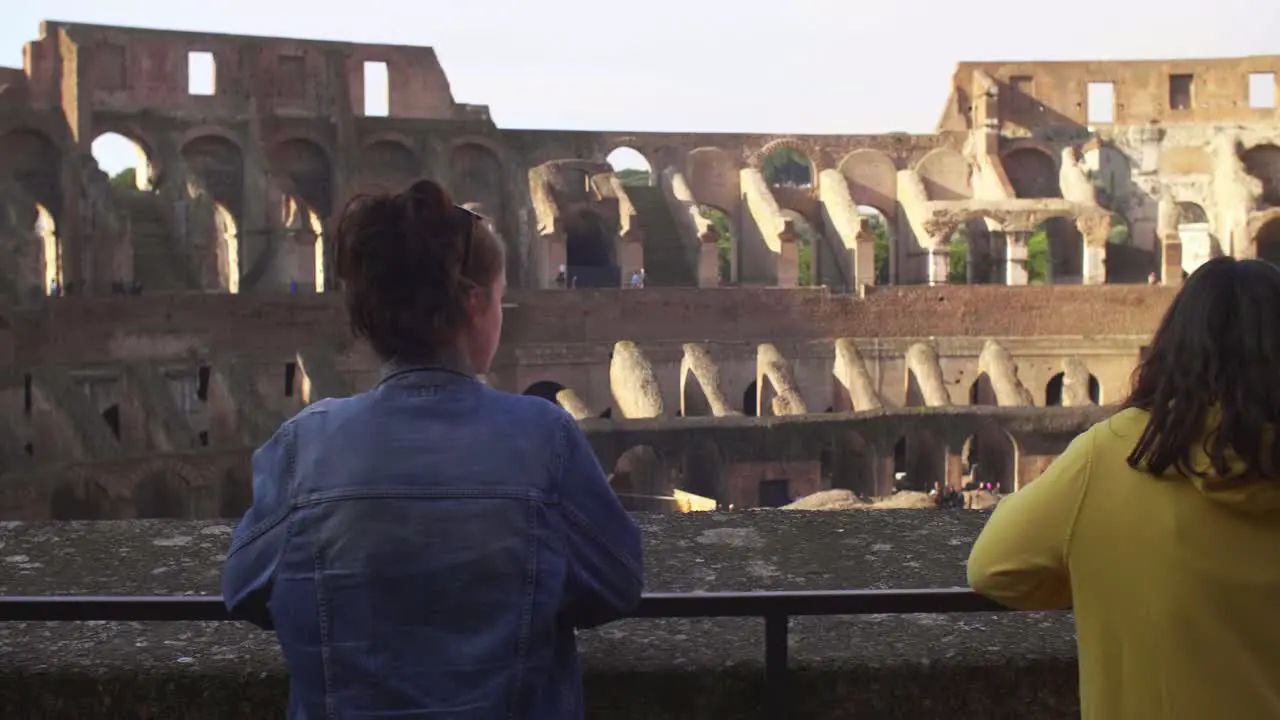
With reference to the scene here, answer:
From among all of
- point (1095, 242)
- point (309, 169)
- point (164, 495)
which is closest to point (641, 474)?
point (164, 495)

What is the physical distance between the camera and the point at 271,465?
2.26 meters

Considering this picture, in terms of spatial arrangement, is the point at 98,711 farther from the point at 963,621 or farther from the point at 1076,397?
the point at 1076,397

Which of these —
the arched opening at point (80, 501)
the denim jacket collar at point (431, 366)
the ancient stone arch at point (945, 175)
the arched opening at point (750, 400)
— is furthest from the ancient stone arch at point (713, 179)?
the denim jacket collar at point (431, 366)

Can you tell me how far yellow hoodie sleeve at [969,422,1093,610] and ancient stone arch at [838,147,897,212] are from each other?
31.6 metres

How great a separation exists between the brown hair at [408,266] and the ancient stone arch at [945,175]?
31.8 m

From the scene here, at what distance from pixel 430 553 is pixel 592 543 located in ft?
0.89

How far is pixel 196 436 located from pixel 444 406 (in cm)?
1931

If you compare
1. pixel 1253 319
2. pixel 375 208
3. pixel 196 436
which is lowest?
pixel 196 436

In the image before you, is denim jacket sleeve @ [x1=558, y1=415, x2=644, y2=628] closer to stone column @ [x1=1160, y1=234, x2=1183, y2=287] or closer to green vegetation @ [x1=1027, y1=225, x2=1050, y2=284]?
stone column @ [x1=1160, y1=234, x2=1183, y2=287]

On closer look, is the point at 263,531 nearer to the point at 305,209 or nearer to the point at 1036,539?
the point at 1036,539

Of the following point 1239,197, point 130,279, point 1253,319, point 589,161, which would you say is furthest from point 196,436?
point 1239,197

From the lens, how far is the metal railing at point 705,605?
8.69ft

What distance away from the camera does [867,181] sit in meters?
33.5

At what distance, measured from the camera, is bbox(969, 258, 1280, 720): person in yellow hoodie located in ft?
7.35
